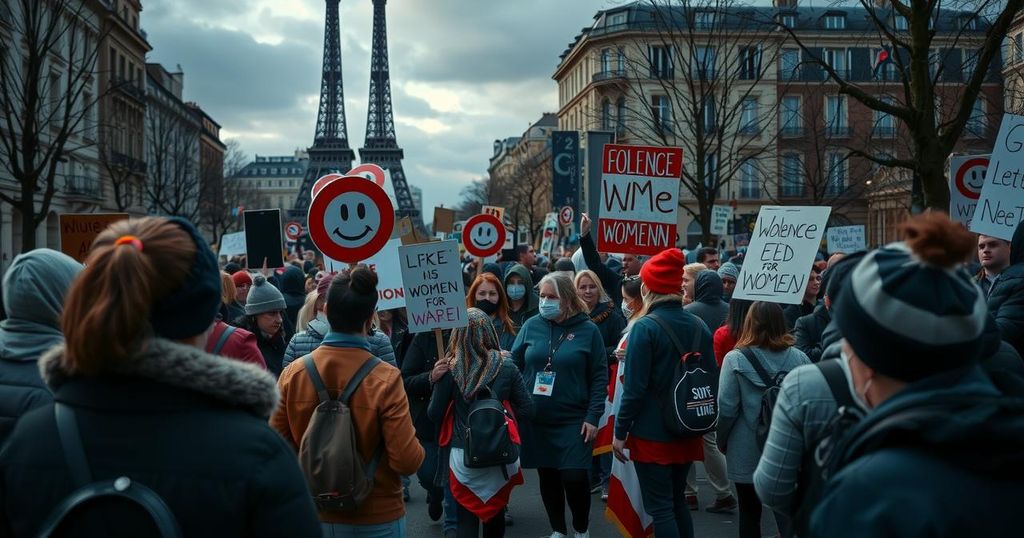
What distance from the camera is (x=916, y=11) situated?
32.8ft

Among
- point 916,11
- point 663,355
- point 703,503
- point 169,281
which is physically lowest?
point 703,503

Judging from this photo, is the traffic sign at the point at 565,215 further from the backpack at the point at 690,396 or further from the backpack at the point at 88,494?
the backpack at the point at 88,494

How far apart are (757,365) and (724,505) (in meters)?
2.94

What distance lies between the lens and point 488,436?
19.0ft

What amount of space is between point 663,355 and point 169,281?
163 inches

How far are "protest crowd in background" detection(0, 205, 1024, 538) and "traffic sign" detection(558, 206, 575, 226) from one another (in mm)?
18916

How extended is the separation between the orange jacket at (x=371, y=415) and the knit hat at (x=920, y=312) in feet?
7.76

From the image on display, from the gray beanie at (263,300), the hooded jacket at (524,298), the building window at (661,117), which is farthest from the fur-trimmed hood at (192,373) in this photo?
the building window at (661,117)

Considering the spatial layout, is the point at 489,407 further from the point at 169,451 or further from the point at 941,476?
the point at 941,476

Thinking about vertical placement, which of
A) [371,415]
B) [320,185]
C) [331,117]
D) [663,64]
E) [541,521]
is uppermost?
[331,117]

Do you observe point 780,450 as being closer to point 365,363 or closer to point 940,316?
point 940,316

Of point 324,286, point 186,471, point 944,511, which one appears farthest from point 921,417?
point 324,286

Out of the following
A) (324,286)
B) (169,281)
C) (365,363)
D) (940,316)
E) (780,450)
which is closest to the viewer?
(940,316)

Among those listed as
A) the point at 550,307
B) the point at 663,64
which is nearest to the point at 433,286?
the point at 550,307
